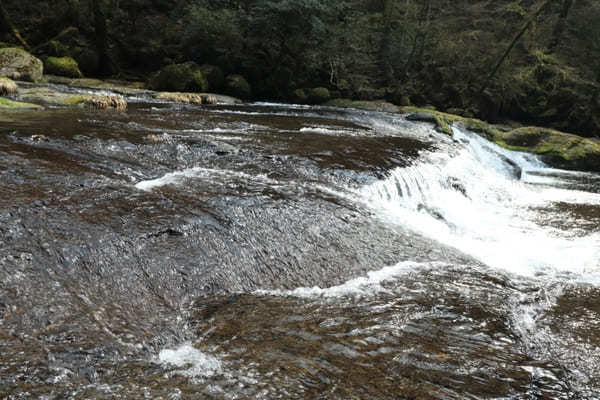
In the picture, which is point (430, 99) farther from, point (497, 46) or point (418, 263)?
point (418, 263)


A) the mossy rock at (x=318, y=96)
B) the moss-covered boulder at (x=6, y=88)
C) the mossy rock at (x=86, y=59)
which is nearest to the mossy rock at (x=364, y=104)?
the mossy rock at (x=318, y=96)

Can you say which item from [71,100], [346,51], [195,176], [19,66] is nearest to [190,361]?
[195,176]

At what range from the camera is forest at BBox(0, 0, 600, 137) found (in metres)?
22.4

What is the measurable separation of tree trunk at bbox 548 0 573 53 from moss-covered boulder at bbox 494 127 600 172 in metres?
14.1

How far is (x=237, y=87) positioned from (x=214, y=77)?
1371mm

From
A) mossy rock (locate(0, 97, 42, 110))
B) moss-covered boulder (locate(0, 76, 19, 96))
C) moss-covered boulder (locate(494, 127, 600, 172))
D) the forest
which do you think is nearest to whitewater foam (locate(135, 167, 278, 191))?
mossy rock (locate(0, 97, 42, 110))

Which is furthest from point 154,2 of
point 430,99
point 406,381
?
point 406,381

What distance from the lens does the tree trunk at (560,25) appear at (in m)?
26.7

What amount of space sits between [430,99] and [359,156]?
18.6 meters

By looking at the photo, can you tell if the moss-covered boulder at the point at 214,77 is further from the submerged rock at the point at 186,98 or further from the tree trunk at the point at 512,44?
the tree trunk at the point at 512,44

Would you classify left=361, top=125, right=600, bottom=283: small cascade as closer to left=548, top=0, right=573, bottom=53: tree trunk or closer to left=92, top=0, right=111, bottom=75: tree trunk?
left=548, top=0, right=573, bottom=53: tree trunk

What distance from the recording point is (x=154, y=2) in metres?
29.1

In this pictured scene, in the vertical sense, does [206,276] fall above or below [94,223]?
below

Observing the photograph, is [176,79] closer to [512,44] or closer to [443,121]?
[443,121]
